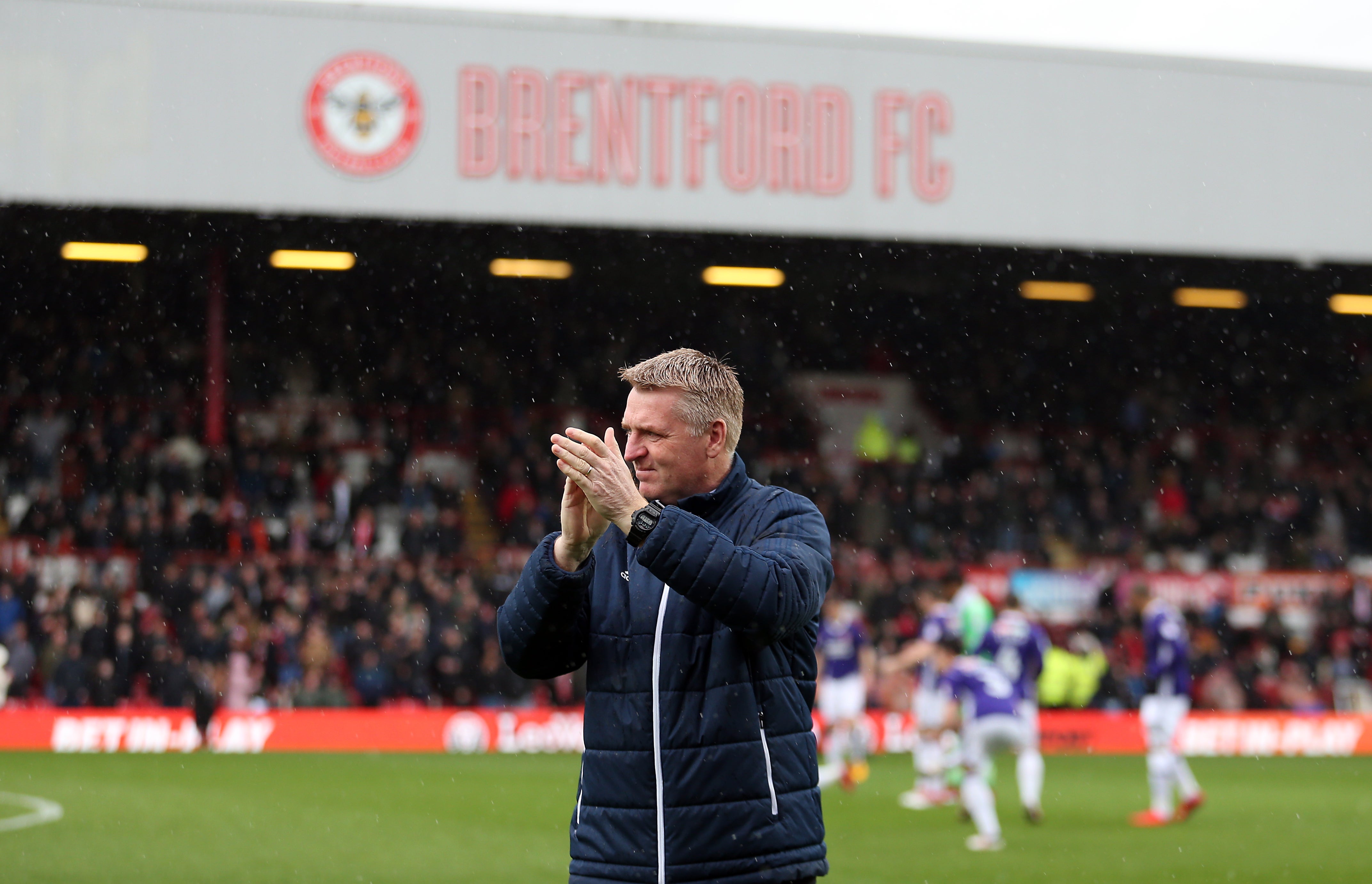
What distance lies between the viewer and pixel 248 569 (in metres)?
20.3

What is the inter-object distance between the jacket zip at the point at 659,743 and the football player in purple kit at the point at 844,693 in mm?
11877

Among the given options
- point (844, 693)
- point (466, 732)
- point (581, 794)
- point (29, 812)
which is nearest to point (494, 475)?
point (466, 732)

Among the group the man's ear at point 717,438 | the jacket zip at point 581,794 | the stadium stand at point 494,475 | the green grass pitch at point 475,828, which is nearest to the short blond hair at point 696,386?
the man's ear at point 717,438

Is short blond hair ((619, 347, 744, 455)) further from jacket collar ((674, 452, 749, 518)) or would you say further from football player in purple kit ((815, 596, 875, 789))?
football player in purple kit ((815, 596, 875, 789))

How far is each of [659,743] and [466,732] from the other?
54.3 feet

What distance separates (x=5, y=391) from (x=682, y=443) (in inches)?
909

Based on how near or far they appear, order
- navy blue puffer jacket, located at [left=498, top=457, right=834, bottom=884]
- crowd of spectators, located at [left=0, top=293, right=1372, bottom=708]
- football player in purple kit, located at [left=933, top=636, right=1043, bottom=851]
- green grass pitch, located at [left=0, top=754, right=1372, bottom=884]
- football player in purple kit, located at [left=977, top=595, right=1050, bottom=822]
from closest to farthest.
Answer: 1. navy blue puffer jacket, located at [left=498, top=457, right=834, bottom=884]
2. green grass pitch, located at [left=0, top=754, right=1372, bottom=884]
3. football player in purple kit, located at [left=933, top=636, right=1043, bottom=851]
4. football player in purple kit, located at [left=977, top=595, right=1050, bottom=822]
5. crowd of spectators, located at [left=0, top=293, right=1372, bottom=708]

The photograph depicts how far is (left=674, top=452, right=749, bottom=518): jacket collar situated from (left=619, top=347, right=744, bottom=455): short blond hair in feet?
0.21

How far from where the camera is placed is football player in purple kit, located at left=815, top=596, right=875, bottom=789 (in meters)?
15.3

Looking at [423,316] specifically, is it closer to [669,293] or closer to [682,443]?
[669,293]

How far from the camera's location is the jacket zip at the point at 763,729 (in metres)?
3.20

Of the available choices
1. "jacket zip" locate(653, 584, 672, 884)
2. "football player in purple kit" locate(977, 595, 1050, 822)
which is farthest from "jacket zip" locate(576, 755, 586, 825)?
"football player in purple kit" locate(977, 595, 1050, 822)

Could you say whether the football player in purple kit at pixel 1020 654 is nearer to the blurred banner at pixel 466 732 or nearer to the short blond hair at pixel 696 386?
the blurred banner at pixel 466 732

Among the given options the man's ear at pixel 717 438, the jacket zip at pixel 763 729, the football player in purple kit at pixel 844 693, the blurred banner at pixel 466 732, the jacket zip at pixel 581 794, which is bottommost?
the blurred banner at pixel 466 732
